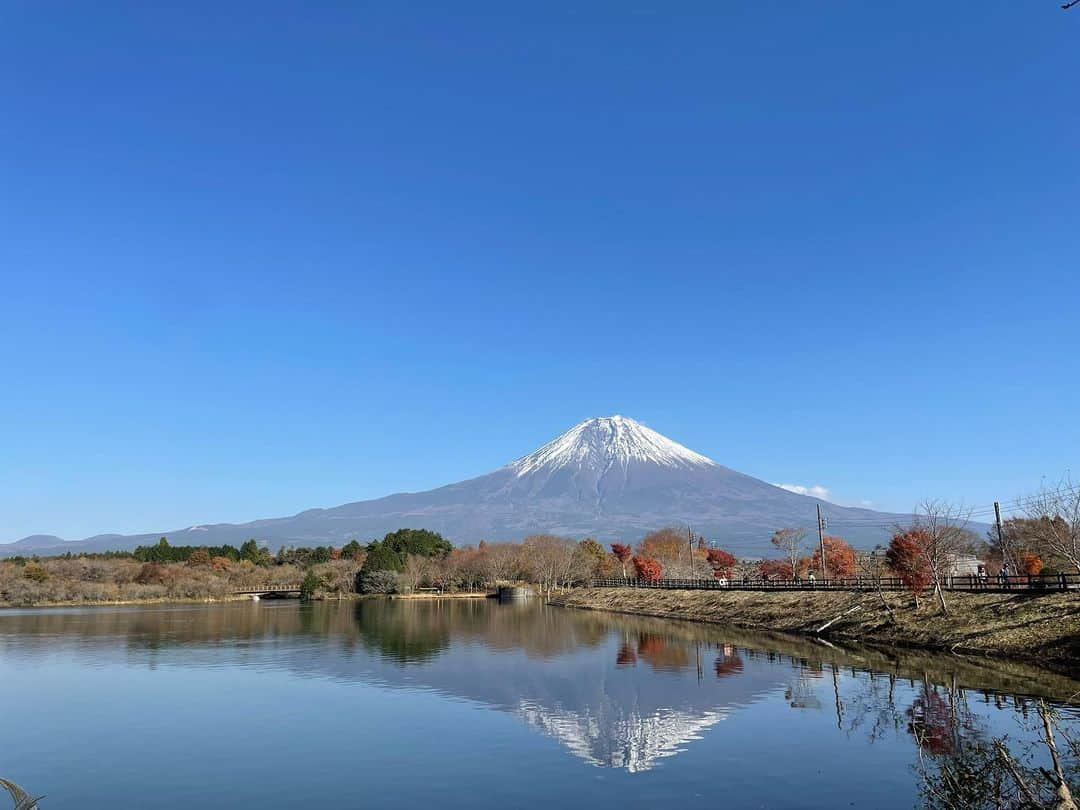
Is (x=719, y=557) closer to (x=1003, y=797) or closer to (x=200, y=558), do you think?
(x=200, y=558)

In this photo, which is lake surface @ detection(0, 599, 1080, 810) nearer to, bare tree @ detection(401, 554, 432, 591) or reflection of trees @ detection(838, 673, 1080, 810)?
reflection of trees @ detection(838, 673, 1080, 810)

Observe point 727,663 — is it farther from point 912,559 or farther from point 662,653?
point 912,559

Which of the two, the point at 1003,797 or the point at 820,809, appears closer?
the point at 1003,797

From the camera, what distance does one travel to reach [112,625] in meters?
75.6

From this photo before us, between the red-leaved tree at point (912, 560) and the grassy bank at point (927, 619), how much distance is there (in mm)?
1295

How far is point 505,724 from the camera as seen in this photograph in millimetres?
27203

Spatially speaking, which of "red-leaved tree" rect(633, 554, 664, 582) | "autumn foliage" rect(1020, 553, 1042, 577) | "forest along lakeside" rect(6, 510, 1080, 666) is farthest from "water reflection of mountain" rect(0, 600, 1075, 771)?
"red-leaved tree" rect(633, 554, 664, 582)

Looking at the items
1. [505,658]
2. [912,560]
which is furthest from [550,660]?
[912,560]

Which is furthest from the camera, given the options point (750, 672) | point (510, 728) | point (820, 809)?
point (750, 672)

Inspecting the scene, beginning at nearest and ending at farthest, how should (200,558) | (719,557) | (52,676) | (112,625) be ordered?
(52,676) → (112,625) → (719,557) → (200,558)

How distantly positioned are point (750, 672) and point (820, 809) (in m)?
21.5

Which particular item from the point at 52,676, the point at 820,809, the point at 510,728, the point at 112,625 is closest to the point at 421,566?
the point at 112,625

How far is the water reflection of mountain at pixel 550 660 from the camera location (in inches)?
1097

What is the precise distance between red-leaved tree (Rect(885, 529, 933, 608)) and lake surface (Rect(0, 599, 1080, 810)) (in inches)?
371
